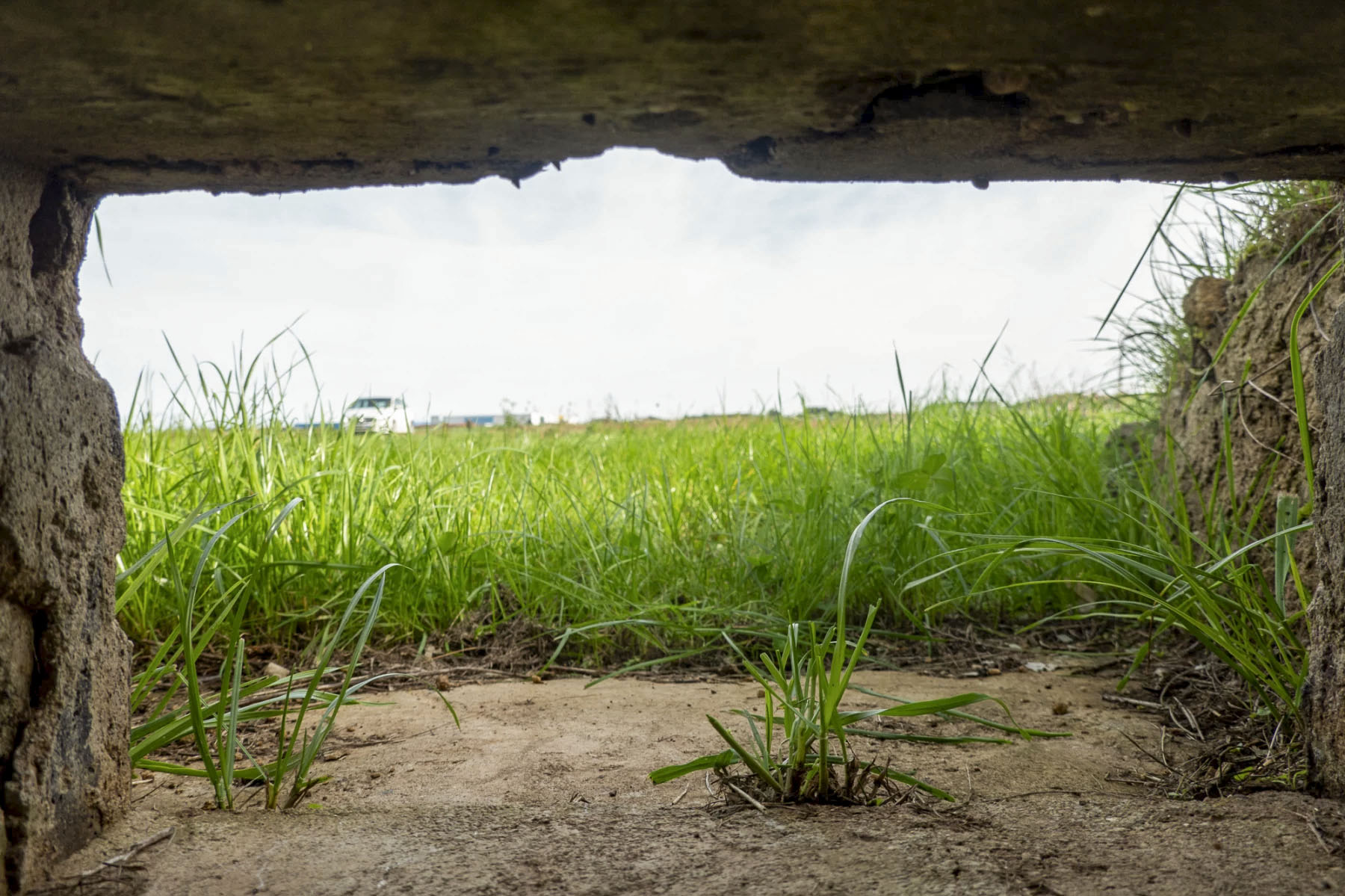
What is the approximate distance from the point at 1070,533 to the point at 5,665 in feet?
9.50

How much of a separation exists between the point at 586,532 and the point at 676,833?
184cm

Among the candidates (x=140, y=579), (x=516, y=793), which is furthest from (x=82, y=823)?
(x=516, y=793)

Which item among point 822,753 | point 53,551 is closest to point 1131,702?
point 822,753

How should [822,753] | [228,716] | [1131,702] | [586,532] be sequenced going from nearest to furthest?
[822,753]
[228,716]
[1131,702]
[586,532]

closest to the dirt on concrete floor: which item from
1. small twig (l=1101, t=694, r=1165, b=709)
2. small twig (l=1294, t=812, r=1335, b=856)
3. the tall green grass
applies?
small twig (l=1294, t=812, r=1335, b=856)

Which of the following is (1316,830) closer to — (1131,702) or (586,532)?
(1131,702)

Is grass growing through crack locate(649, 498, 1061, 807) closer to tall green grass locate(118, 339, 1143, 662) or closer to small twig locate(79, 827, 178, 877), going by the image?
small twig locate(79, 827, 178, 877)

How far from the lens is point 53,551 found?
117 centimetres

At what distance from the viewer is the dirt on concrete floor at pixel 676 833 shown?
1.08m

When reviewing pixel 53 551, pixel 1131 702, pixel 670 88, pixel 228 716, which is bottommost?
pixel 1131 702

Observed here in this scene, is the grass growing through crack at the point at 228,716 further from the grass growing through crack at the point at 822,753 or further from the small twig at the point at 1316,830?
the small twig at the point at 1316,830

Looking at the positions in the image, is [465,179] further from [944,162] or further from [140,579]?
[140,579]

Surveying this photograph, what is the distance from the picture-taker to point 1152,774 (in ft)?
5.14

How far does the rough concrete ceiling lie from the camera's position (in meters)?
0.91
